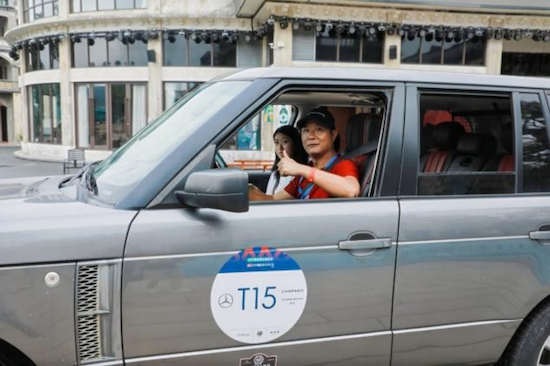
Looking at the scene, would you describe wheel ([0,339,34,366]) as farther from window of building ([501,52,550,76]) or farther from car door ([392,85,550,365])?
window of building ([501,52,550,76])

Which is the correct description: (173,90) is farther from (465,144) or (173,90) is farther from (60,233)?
(60,233)

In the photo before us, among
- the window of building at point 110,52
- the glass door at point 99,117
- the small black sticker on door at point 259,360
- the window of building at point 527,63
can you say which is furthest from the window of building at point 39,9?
the small black sticker on door at point 259,360

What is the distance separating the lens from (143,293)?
6.14 feet

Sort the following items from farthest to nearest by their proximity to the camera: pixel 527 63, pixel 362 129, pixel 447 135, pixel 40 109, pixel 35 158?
pixel 40 109 → pixel 35 158 → pixel 527 63 → pixel 362 129 → pixel 447 135

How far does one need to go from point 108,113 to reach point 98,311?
20501mm

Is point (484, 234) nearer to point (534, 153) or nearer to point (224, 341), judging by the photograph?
point (534, 153)

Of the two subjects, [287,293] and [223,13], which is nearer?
[287,293]

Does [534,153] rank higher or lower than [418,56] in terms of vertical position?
lower

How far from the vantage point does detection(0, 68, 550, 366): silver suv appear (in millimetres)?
1832

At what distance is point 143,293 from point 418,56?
19.1m

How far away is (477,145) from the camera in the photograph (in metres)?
2.84

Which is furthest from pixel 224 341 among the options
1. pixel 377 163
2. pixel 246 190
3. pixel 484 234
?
pixel 484 234

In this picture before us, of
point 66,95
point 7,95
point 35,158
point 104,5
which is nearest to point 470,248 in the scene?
point 104,5

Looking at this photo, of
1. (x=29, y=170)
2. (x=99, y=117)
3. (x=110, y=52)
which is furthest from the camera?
(x=99, y=117)
